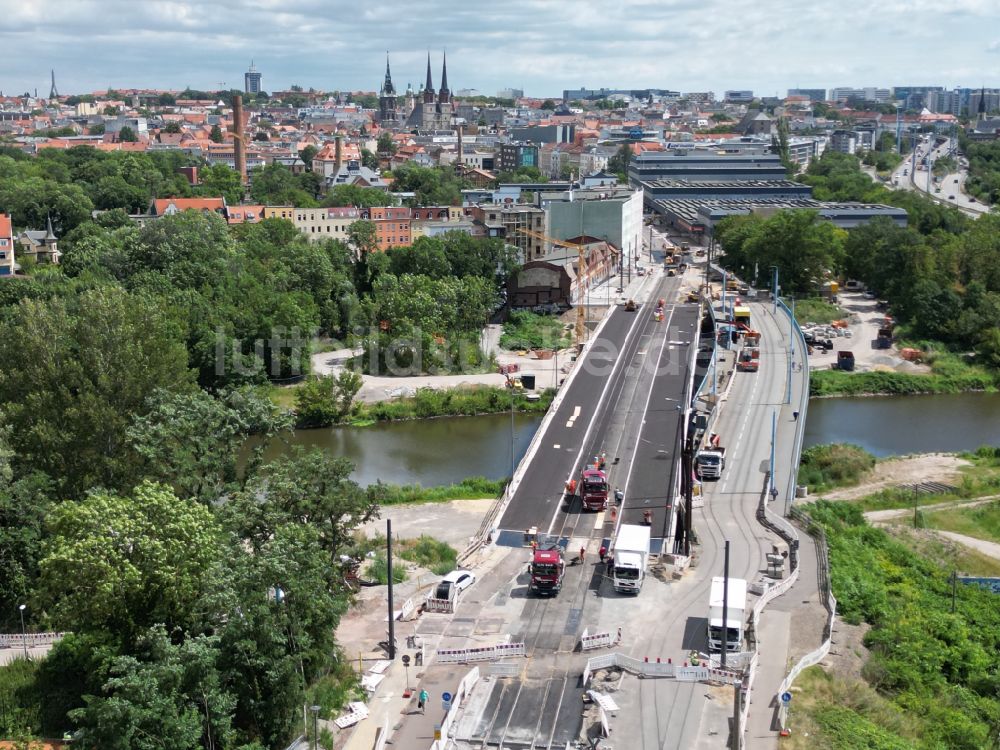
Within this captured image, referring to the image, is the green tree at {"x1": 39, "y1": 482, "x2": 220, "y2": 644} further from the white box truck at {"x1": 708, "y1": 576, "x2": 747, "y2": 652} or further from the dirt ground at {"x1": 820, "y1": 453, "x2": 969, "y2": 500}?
the dirt ground at {"x1": 820, "y1": 453, "x2": 969, "y2": 500}

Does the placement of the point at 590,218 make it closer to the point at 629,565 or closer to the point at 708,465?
the point at 708,465

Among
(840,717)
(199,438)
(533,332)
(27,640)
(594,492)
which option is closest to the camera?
(840,717)

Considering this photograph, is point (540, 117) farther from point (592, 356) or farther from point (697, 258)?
point (592, 356)

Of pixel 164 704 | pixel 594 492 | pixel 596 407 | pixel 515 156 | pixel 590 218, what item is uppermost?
pixel 515 156

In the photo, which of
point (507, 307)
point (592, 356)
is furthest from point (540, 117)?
point (592, 356)

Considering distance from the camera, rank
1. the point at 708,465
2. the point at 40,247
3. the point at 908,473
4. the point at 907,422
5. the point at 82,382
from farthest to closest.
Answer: the point at 40,247 < the point at 907,422 < the point at 908,473 < the point at 708,465 < the point at 82,382

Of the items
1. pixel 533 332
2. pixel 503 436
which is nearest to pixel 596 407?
pixel 503 436
